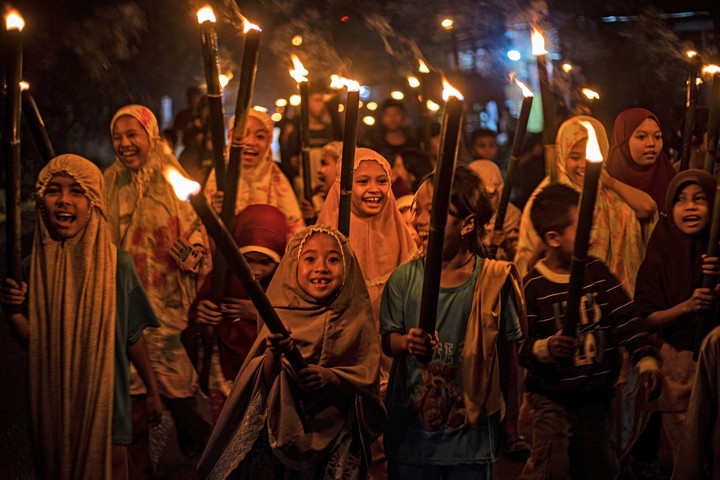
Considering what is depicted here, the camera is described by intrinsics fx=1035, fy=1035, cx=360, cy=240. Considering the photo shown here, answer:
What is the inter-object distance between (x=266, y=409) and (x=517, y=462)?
2.40 m

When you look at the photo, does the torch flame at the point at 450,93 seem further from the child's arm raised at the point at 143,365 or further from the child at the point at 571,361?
the child's arm raised at the point at 143,365

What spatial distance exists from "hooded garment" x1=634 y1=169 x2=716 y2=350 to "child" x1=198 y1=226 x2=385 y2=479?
1563mm

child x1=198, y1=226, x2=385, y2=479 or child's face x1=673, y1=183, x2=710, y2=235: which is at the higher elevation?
child's face x1=673, y1=183, x2=710, y2=235

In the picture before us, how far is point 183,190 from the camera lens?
2.95m

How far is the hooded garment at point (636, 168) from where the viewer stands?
21.1 ft

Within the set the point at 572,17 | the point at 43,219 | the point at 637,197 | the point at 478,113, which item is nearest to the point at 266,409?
the point at 43,219

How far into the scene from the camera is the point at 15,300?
4535 millimetres

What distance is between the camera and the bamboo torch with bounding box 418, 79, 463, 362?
329cm

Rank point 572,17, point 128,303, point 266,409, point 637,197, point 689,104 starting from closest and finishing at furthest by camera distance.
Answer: point 266,409, point 128,303, point 689,104, point 637,197, point 572,17

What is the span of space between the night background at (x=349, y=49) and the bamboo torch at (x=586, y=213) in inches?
Result: 244

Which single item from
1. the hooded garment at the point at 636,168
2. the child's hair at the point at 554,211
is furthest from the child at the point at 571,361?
the hooded garment at the point at 636,168

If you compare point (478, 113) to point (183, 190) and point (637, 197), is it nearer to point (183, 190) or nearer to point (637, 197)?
point (637, 197)

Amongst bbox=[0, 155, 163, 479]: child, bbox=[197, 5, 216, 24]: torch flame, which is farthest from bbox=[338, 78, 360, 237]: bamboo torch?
bbox=[0, 155, 163, 479]: child

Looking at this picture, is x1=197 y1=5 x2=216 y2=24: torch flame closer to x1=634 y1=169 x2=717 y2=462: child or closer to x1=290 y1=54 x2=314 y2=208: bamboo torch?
x1=290 y1=54 x2=314 y2=208: bamboo torch
